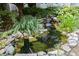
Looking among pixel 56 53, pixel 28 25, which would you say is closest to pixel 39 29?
pixel 28 25

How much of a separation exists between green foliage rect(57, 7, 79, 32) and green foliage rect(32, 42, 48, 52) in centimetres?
21

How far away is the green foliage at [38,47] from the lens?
271 centimetres

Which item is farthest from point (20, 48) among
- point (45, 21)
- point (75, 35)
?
point (75, 35)

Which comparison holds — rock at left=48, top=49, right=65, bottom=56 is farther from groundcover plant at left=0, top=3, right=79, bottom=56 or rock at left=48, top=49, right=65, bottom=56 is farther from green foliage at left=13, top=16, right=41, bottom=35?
green foliage at left=13, top=16, right=41, bottom=35

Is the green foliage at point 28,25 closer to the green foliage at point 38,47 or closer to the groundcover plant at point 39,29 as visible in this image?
the groundcover plant at point 39,29

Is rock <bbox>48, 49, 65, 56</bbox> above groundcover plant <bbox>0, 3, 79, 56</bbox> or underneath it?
underneath

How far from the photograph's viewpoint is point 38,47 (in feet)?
8.89

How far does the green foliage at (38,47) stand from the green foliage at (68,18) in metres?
0.21

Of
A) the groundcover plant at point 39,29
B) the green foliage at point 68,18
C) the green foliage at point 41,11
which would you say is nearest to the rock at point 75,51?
the groundcover plant at point 39,29

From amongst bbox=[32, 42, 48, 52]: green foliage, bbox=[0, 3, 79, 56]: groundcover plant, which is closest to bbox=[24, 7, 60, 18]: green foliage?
bbox=[0, 3, 79, 56]: groundcover plant

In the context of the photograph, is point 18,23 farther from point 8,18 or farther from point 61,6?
point 61,6

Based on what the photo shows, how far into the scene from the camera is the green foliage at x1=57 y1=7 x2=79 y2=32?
2.71 meters

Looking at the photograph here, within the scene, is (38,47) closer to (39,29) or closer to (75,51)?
(39,29)

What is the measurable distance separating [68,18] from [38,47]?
36cm
